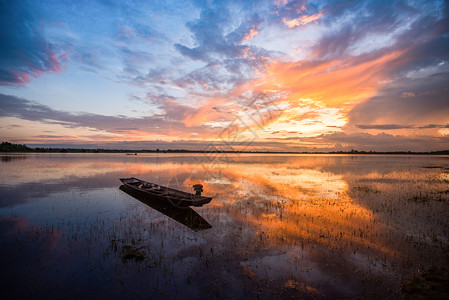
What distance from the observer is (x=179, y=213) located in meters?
15.2

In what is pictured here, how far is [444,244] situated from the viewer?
9664mm

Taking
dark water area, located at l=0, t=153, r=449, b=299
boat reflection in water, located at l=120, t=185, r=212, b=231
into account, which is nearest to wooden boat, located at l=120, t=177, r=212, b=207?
boat reflection in water, located at l=120, t=185, r=212, b=231

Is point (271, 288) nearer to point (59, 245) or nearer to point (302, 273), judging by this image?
point (302, 273)

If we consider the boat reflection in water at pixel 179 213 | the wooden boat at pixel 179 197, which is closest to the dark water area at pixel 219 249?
the boat reflection in water at pixel 179 213

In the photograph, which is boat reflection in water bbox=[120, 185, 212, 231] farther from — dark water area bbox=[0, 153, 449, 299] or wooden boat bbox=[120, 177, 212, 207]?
wooden boat bbox=[120, 177, 212, 207]

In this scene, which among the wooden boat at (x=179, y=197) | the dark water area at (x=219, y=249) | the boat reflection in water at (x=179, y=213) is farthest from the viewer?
the wooden boat at (x=179, y=197)

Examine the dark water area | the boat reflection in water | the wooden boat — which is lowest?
the boat reflection in water

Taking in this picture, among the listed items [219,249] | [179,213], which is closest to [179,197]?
[179,213]

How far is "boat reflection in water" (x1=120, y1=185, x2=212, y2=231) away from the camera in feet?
41.5

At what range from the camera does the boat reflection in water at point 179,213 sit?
498 inches

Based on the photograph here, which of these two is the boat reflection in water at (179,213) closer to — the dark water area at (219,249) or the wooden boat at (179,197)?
the dark water area at (219,249)

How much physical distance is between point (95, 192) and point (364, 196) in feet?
90.0

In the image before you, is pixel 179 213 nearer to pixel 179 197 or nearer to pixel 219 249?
pixel 179 197

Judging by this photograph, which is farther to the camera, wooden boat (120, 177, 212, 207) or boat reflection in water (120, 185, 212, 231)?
wooden boat (120, 177, 212, 207)
